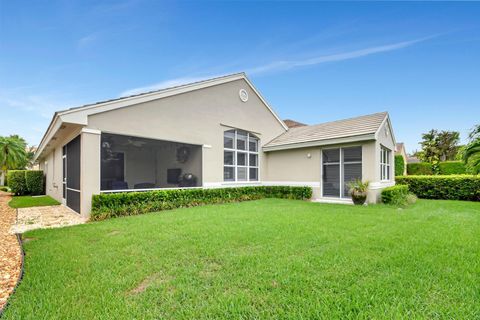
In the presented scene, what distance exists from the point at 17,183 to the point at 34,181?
3.21 ft

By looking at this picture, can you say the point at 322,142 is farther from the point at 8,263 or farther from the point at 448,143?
the point at 448,143

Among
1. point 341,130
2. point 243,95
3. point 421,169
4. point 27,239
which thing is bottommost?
point 27,239

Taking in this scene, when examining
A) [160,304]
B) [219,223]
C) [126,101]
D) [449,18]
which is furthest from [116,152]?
[449,18]

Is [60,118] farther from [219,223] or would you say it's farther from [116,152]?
[219,223]

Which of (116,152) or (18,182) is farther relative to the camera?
(18,182)

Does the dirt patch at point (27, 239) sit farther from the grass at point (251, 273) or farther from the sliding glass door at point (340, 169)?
the sliding glass door at point (340, 169)

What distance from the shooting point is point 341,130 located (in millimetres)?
12789

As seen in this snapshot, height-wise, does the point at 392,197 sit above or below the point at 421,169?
below

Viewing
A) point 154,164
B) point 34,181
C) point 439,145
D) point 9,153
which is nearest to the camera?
point 154,164

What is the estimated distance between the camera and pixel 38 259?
4.15 m

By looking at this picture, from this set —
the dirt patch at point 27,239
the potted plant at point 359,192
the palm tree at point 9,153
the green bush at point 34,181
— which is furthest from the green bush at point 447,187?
the palm tree at point 9,153

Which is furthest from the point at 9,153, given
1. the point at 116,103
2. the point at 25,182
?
the point at 116,103

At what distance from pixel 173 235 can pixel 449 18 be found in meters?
15.7

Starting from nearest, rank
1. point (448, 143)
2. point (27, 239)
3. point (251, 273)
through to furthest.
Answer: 1. point (251, 273)
2. point (27, 239)
3. point (448, 143)
